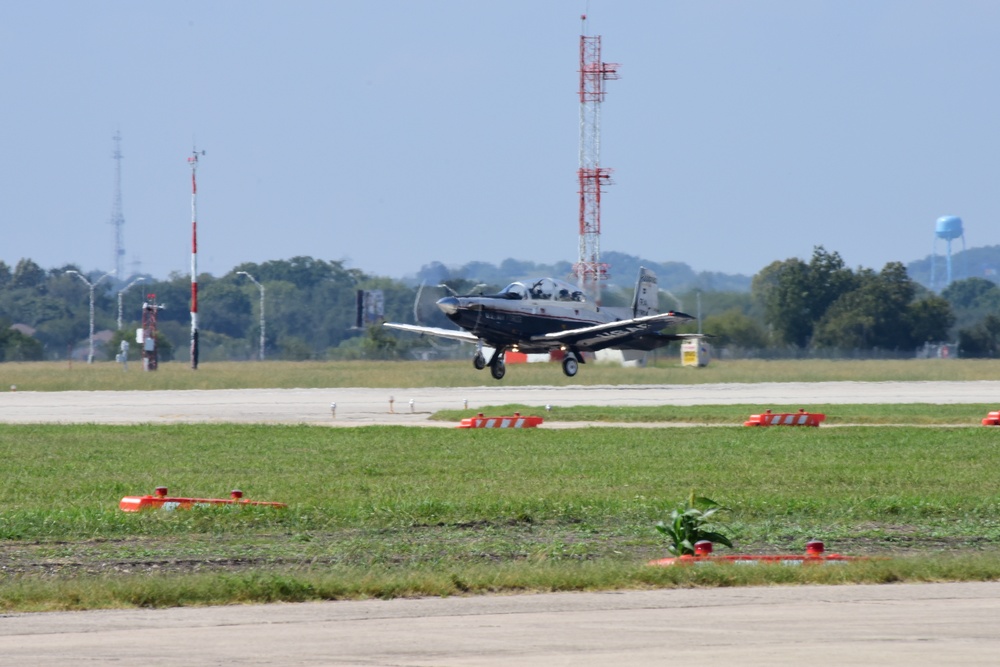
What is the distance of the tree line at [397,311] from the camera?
7956cm

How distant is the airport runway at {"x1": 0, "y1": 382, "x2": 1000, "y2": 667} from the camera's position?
7.33m

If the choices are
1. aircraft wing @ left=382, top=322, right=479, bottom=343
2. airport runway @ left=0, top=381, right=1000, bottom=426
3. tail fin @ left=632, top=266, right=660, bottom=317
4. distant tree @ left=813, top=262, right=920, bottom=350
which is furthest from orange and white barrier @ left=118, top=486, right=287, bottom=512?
distant tree @ left=813, top=262, right=920, bottom=350

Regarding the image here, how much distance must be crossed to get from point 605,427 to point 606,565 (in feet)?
55.6

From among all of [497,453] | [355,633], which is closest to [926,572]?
[355,633]

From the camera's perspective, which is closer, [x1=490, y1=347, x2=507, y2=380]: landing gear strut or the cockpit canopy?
the cockpit canopy

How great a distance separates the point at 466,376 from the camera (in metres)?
52.2

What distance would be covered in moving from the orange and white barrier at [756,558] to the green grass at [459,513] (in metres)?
0.27

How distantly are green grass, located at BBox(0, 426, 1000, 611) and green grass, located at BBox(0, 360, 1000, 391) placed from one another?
25656mm

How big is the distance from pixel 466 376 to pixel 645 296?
8.22 metres

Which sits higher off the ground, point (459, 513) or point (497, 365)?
point (497, 365)

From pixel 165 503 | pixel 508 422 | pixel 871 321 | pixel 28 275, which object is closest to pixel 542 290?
pixel 508 422

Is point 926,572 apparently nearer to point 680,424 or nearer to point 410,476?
point 410,476

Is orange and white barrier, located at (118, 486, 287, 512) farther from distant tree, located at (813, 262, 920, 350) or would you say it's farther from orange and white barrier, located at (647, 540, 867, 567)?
distant tree, located at (813, 262, 920, 350)

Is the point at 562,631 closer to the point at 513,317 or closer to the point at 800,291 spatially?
the point at 513,317
